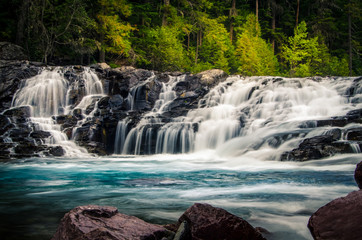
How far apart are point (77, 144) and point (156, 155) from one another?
3.67 meters

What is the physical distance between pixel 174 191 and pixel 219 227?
3273 mm

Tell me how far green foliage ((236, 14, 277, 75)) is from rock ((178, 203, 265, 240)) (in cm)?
2577

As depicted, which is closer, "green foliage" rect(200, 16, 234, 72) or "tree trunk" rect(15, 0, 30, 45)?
"tree trunk" rect(15, 0, 30, 45)

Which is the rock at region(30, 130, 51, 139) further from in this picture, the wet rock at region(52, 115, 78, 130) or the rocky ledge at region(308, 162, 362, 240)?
the rocky ledge at region(308, 162, 362, 240)

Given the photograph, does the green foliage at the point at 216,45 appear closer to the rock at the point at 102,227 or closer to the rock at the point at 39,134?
the rock at the point at 39,134

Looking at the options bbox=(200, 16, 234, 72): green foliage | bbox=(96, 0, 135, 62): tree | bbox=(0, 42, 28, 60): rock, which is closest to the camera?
bbox=(0, 42, 28, 60): rock

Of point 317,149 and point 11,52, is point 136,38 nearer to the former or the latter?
point 11,52

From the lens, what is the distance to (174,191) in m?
6.20

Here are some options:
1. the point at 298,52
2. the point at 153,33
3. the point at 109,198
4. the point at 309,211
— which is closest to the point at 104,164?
the point at 109,198

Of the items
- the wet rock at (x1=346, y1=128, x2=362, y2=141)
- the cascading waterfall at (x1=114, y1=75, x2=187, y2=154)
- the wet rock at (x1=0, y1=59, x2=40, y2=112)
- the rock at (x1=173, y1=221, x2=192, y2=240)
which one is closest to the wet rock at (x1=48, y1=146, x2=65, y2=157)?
the cascading waterfall at (x1=114, y1=75, x2=187, y2=154)

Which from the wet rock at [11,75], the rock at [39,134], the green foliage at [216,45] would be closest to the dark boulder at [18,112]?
the wet rock at [11,75]

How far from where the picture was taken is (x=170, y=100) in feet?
60.0

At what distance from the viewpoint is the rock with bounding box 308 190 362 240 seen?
233 centimetres

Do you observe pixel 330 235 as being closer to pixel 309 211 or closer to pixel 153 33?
pixel 309 211
